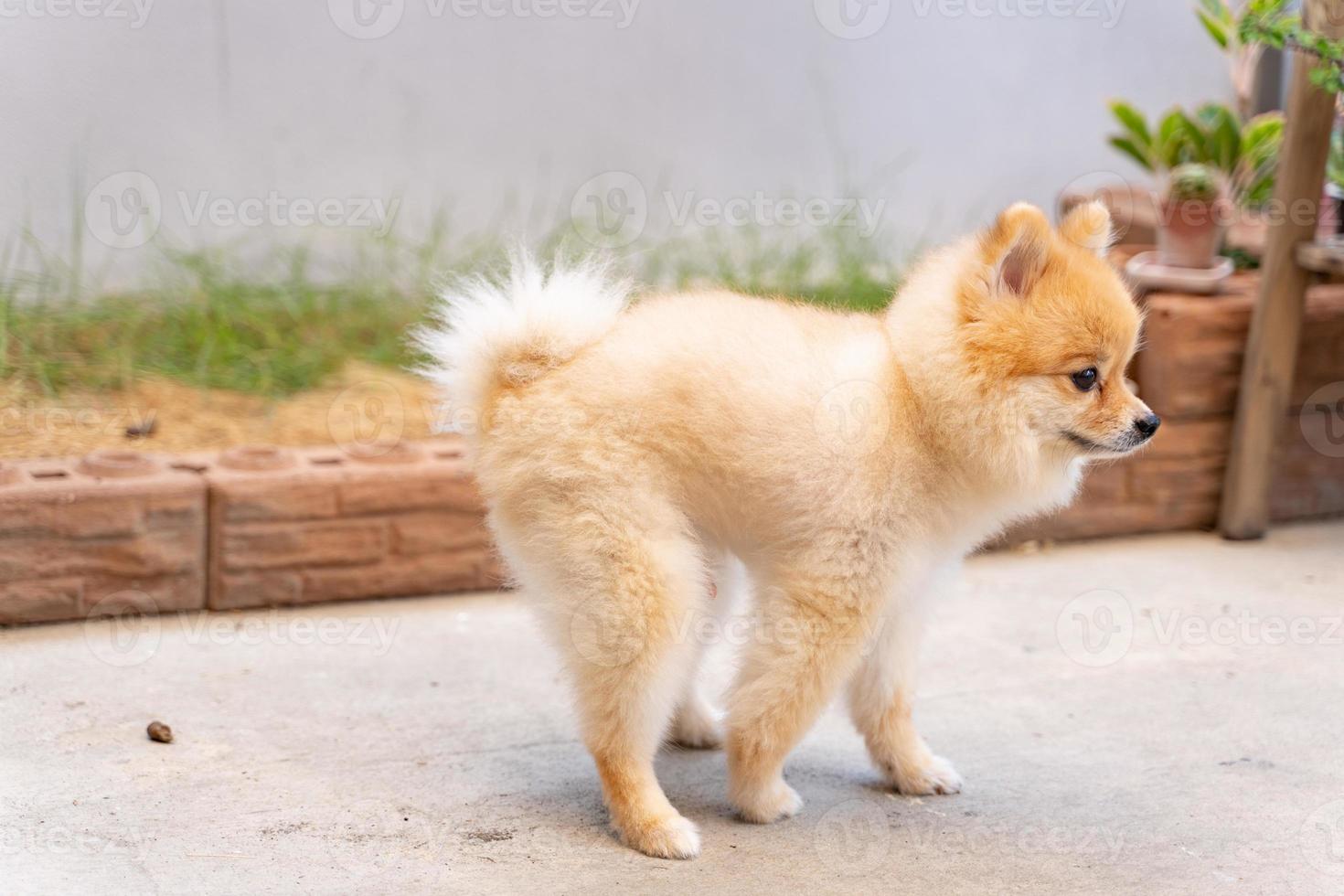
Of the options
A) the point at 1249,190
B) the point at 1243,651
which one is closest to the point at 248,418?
the point at 1243,651

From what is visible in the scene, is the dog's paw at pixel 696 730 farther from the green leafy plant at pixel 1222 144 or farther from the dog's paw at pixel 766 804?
the green leafy plant at pixel 1222 144

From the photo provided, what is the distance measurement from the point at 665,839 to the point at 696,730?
58 centimetres

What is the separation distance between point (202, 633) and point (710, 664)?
4.34 feet

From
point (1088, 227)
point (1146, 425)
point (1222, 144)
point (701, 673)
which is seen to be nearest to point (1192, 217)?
point (1222, 144)

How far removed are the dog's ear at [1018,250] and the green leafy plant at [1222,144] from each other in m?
2.47

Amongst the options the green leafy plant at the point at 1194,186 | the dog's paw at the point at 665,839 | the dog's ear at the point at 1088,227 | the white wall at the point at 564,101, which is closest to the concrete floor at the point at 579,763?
the dog's paw at the point at 665,839

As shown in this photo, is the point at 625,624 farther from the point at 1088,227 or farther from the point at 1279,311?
the point at 1279,311

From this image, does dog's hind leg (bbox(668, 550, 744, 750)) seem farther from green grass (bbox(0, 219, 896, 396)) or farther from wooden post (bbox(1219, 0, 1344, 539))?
wooden post (bbox(1219, 0, 1344, 539))

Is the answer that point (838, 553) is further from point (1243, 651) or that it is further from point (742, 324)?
point (1243, 651)

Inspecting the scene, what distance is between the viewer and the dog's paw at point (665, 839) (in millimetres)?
2699

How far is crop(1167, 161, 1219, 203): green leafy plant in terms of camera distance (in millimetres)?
4645

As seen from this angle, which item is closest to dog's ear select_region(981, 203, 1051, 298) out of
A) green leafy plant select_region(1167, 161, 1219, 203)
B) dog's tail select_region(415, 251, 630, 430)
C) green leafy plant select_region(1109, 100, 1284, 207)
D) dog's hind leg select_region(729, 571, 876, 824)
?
dog's hind leg select_region(729, 571, 876, 824)

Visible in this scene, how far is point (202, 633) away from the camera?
3.70 metres

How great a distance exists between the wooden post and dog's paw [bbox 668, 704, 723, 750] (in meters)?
2.24
